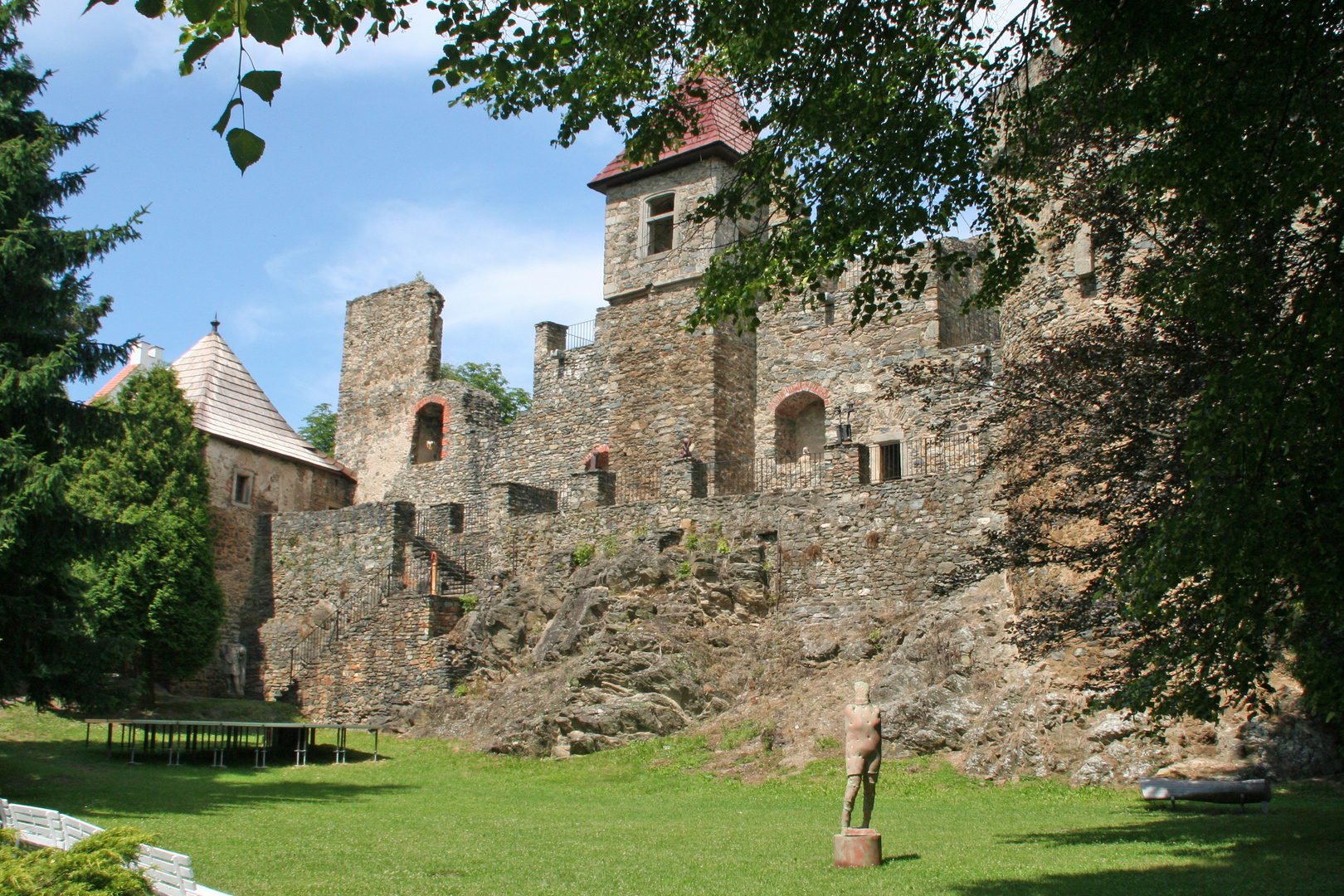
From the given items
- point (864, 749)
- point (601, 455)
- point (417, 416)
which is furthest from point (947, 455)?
point (417, 416)

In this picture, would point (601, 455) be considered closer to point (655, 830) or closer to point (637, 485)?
point (637, 485)

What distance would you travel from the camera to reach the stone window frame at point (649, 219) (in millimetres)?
27109

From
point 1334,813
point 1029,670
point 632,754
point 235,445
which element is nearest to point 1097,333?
point 1334,813

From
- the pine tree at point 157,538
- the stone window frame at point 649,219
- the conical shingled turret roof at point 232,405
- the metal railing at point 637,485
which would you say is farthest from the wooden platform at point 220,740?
the stone window frame at point 649,219

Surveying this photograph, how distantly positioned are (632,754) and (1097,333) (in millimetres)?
9882

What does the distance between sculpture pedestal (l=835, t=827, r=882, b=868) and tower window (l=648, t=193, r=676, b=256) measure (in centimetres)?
1965

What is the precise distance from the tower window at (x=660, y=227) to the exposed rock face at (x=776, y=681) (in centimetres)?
866

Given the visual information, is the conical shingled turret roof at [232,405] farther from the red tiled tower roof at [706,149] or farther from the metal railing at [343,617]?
the red tiled tower roof at [706,149]

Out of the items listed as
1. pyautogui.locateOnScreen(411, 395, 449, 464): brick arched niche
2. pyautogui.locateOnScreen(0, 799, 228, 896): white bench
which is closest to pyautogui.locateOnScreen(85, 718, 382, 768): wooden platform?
pyautogui.locateOnScreen(0, 799, 228, 896): white bench

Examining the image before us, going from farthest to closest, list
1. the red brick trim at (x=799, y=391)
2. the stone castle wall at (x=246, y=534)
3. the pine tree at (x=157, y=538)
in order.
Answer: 1. the stone castle wall at (x=246, y=534)
2. the red brick trim at (x=799, y=391)
3. the pine tree at (x=157, y=538)

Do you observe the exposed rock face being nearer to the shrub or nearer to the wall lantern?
the wall lantern

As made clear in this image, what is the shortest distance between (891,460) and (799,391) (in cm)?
266

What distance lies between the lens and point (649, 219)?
2733 centimetres

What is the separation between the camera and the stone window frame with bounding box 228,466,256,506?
29.2 m
